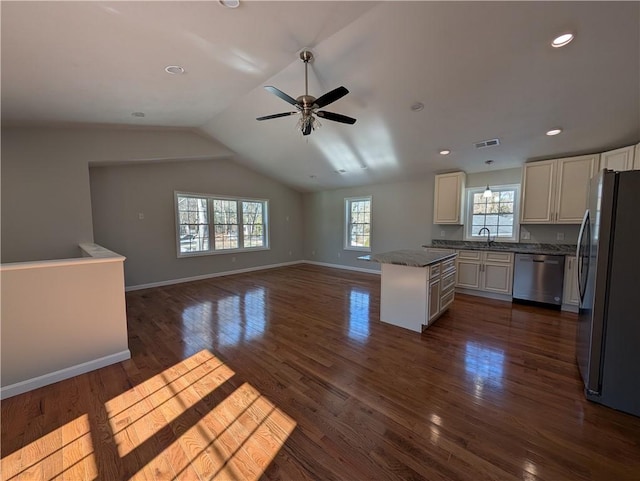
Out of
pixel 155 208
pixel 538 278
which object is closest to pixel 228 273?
pixel 155 208

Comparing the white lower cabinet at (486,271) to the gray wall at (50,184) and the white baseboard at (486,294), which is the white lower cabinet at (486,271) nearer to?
the white baseboard at (486,294)

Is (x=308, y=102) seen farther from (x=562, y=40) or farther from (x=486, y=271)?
(x=486, y=271)

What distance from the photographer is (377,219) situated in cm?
687

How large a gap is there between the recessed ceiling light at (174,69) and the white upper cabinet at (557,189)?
525 cm

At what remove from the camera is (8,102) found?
295 cm

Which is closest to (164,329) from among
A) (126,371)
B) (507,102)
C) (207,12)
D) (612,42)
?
(126,371)

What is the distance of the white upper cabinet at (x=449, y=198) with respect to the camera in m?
5.14

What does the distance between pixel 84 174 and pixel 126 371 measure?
11.2ft

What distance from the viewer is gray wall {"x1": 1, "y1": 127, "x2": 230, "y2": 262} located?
3.66 metres

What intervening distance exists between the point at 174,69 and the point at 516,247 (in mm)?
5705

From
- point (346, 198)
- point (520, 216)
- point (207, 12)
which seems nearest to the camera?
point (207, 12)

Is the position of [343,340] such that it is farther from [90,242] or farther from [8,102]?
[8,102]

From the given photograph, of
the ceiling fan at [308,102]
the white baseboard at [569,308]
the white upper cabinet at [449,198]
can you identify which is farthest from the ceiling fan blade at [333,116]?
the white baseboard at [569,308]

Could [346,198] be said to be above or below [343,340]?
above
